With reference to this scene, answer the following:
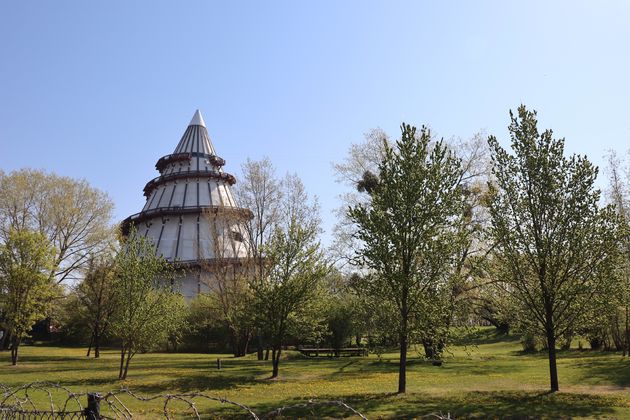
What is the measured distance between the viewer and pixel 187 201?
71188mm

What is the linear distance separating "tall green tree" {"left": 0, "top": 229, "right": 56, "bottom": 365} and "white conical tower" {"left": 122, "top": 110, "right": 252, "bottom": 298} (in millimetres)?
30936

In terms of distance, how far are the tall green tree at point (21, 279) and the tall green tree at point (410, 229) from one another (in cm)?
2195

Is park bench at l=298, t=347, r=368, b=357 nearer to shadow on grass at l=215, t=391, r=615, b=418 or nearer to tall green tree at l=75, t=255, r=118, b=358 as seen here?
tall green tree at l=75, t=255, r=118, b=358

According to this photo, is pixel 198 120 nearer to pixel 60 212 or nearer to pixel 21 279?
pixel 60 212

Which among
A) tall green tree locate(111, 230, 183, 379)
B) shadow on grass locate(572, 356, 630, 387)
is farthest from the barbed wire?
shadow on grass locate(572, 356, 630, 387)

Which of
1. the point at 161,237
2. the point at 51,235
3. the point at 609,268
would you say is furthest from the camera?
the point at 161,237

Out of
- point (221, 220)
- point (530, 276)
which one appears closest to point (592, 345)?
point (530, 276)

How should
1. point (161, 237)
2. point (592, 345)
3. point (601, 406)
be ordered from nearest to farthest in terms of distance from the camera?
1. point (601, 406)
2. point (592, 345)
3. point (161, 237)

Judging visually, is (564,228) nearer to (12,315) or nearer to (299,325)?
(299,325)

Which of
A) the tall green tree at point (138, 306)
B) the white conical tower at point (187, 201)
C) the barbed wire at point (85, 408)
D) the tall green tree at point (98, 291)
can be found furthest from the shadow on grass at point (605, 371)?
the white conical tower at point (187, 201)

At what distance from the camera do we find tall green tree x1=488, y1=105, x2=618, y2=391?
661 inches

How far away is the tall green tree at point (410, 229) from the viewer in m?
17.9

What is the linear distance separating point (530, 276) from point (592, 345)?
25.3 m

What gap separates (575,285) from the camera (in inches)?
670
